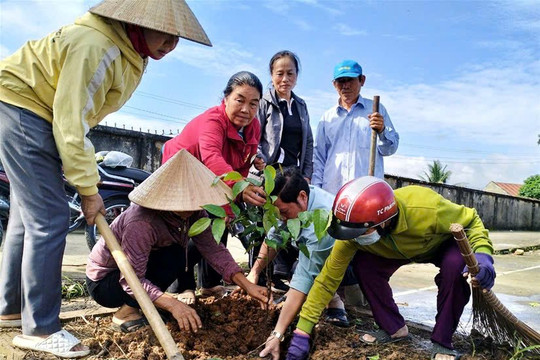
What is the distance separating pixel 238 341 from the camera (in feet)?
8.81

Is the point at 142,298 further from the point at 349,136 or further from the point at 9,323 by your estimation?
the point at 349,136

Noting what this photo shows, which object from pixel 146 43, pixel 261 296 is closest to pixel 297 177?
pixel 261 296

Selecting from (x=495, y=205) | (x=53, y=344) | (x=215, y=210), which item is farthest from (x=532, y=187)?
(x=53, y=344)

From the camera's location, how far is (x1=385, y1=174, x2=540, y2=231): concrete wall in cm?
1720

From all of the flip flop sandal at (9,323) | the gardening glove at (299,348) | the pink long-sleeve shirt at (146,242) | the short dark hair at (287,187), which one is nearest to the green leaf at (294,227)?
the short dark hair at (287,187)

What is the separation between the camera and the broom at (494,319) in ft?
7.60

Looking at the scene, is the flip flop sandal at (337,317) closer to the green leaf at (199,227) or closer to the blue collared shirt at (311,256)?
the blue collared shirt at (311,256)

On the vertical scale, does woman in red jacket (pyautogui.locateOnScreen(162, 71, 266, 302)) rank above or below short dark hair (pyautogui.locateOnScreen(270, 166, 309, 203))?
above

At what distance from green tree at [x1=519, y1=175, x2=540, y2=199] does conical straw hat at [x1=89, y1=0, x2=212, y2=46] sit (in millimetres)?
31905

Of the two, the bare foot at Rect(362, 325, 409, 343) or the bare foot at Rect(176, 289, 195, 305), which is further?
the bare foot at Rect(176, 289, 195, 305)

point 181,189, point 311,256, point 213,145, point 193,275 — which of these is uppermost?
point 213,145

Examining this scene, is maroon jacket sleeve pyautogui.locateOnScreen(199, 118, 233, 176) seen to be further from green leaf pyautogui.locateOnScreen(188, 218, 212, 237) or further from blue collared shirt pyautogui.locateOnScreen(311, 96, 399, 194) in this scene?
blue collared shirt pyautogui.locateOnScreen(311, 96, 399, 194)

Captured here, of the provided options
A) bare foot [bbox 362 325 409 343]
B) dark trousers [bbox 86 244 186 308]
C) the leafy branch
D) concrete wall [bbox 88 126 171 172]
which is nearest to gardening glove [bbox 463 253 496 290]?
bare foot [bbox 362 325 409 343]

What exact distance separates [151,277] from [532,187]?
32.5 metres
